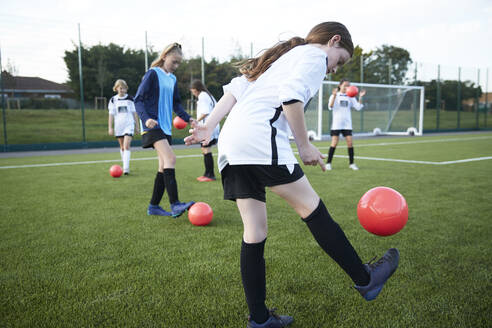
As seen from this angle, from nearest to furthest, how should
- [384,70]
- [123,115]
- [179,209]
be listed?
[179,209] < [123,115] < [384,70]

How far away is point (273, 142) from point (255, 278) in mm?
797

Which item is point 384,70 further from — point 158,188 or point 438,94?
point 158,188

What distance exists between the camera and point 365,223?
2.94 meters

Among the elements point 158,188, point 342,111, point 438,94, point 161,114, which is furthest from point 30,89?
point 438,94

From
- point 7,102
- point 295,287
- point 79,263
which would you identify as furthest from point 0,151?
point 295,287

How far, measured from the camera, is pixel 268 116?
196 cm

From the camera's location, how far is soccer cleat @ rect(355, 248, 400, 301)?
7.03ft

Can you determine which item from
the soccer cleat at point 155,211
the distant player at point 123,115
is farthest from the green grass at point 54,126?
the soccer cleat at point 155,211

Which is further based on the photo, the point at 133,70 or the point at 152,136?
the point at 133,70

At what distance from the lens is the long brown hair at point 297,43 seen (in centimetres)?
202

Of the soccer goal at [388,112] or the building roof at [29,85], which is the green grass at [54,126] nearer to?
the building roof at [29,85]

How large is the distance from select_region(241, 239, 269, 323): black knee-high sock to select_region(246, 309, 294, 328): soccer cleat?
25 millimetres

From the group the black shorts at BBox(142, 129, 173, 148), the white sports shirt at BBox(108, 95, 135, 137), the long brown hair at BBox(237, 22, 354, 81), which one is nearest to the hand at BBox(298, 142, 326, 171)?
the long brown hair at BBox(237, 22, 354, 81)

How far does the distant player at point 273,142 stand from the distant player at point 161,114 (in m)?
2.55
